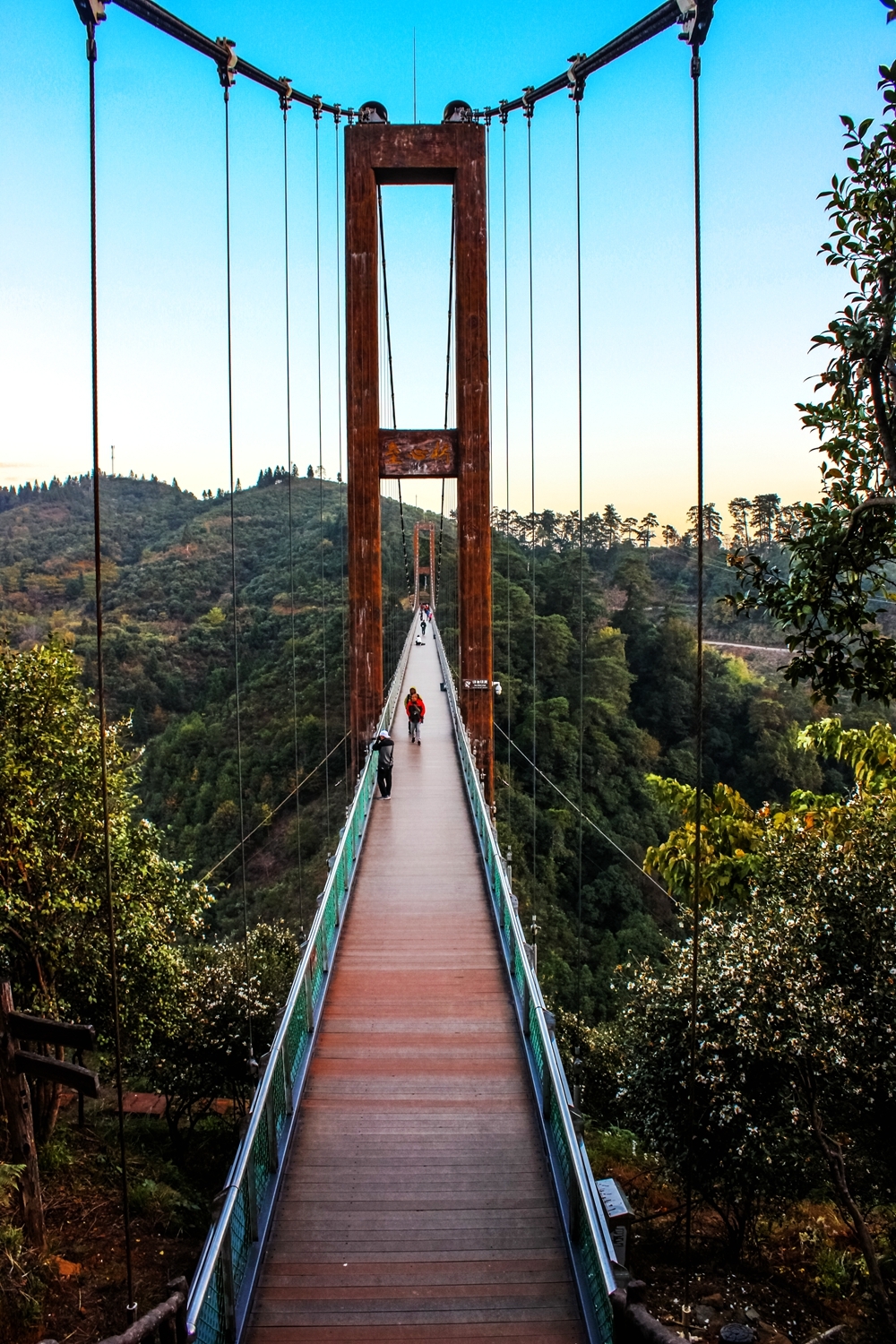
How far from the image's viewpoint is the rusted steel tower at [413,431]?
9812mm

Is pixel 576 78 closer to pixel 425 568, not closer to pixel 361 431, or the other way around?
pixel 361 431

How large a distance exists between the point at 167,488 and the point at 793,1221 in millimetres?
41865

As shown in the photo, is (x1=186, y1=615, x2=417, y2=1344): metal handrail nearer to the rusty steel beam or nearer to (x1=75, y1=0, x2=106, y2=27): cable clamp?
(x1=75, y1=0, x2=106, y2=27): cable clamp

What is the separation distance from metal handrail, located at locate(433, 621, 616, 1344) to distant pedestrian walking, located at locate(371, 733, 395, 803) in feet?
10.2

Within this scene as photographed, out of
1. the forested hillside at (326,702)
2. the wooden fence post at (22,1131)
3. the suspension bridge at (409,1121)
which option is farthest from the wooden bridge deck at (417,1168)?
the forested hillside at (326,702)

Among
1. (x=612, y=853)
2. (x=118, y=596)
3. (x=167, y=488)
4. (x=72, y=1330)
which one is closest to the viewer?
(x=72, y=1330)

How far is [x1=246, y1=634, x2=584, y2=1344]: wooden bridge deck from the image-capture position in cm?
287

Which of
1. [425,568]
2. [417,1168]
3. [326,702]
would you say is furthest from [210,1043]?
[425,568]

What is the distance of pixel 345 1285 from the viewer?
296 cm

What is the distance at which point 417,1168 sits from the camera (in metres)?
3.55

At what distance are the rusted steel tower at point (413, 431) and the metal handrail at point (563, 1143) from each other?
4.94 m

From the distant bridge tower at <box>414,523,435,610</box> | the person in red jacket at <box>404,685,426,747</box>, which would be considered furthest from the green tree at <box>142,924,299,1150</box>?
the distant bridge tower at <box>414,523,435,610</box>

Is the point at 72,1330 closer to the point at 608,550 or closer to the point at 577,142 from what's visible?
the point at 577,142

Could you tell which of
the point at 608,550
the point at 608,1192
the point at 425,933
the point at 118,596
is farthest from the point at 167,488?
the point at 608,1192
